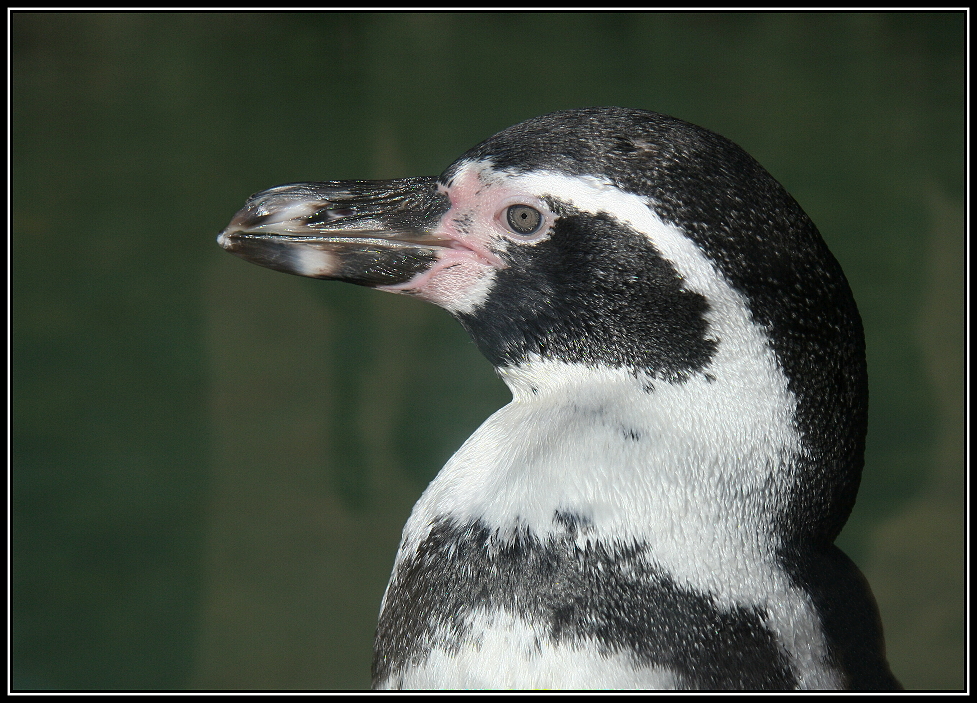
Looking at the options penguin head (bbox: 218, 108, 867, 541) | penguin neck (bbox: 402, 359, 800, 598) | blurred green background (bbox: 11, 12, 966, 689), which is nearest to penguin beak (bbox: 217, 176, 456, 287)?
penguin head (bbox: 218, 108, 867, 541)

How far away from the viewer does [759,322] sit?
554 millimetres

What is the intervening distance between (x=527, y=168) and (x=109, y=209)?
4.15 feet

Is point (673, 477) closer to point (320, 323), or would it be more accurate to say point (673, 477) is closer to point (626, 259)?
point (626, 259)

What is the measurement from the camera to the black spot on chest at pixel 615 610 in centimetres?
56

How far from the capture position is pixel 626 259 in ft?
1.86

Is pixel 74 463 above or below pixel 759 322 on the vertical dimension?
below

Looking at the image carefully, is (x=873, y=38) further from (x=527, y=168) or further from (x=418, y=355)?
(x=527, y=168)

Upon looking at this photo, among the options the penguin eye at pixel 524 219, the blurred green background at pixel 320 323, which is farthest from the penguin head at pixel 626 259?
the blurred green background at pixel 320 323

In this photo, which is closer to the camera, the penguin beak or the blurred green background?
the penguin beak

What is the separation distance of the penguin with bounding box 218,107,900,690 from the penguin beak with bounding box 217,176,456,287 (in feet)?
0.09

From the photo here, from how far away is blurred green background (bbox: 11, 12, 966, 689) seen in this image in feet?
5.08

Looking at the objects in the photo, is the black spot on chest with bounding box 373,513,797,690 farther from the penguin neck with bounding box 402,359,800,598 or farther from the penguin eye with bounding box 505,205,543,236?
the penguin eye with bounding box 505,205,543,236

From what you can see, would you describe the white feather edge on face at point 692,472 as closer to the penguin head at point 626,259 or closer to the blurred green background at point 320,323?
the penguin head at point 626,259
